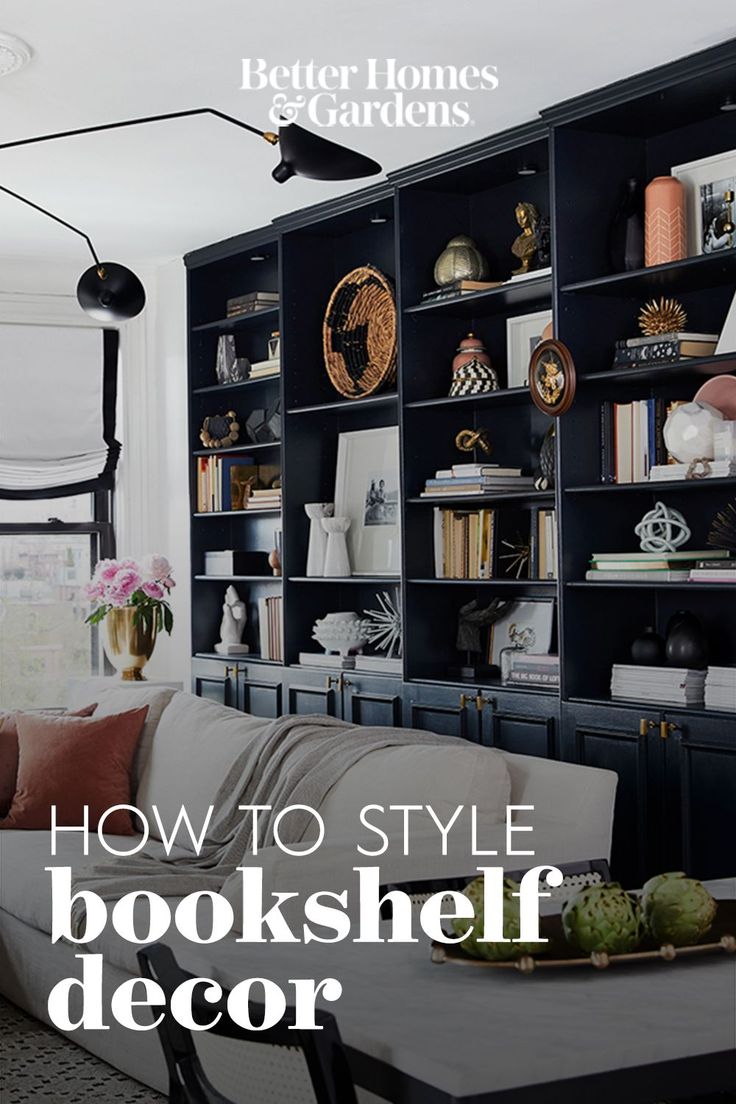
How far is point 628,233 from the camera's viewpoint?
179 inches

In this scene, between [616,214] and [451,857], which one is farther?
[616,214]

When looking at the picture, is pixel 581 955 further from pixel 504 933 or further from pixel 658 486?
pixel 658 486

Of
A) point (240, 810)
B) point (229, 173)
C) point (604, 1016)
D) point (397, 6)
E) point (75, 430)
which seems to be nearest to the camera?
point (604, 1016)

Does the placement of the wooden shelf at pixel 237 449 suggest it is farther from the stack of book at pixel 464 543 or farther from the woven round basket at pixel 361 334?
the stack of book at pixel 464 543

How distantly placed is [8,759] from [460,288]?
2304 millimetres

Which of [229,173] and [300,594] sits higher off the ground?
[229,173]

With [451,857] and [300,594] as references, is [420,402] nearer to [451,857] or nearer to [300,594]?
[300,594]

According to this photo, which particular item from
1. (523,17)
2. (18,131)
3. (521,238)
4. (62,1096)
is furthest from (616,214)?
(62,1096)

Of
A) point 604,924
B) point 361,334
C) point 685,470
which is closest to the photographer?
point 604,924

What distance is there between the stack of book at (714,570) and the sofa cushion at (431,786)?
0.77m

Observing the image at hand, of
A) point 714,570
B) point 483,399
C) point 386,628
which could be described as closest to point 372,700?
point 386,628

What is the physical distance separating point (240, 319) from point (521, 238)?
5.84 ft

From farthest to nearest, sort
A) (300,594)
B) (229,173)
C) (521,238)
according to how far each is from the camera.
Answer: (300,594) → (229,173) → (521,238)

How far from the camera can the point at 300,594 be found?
613 centimetres
